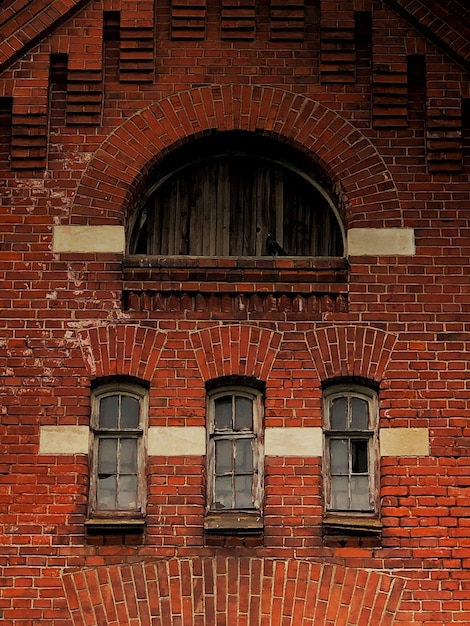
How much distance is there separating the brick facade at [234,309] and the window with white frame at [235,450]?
133mm

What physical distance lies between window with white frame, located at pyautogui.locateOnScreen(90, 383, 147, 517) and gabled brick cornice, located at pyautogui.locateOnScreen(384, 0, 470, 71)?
4492 mm

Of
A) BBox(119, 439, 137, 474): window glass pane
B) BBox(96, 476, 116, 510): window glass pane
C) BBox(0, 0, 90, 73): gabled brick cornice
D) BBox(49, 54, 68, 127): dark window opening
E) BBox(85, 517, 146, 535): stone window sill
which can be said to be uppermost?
BBox(0, 0, 90, 73): gabled brick cornice

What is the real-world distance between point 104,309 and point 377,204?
2.78m

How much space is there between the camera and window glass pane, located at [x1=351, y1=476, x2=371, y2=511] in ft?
38.2

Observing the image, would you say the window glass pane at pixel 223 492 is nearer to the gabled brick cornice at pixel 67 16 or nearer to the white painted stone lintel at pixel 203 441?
Result: the white painted stone lintel at pixel 203 441

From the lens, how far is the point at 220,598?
36.7 feet

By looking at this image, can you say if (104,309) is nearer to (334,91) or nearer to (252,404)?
(252,404)

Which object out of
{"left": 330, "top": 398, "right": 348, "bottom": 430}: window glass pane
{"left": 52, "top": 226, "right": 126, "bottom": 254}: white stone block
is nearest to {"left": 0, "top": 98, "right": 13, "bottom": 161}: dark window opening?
{"left": 52, "top": 226, "right": 126, "bottom": 254}: white stone block

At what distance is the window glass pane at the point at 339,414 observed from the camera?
11.9m

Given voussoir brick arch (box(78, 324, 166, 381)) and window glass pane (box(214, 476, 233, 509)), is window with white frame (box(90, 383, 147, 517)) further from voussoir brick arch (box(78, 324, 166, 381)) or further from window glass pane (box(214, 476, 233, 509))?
window glass pane (box(214, 476, 233, 509))

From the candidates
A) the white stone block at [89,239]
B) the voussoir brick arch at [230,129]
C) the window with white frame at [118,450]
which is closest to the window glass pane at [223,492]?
the window with white frame at [118,450]

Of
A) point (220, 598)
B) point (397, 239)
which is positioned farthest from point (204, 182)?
point (220, 598)

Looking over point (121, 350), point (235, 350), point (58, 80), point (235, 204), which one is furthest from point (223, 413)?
point (58, 80)

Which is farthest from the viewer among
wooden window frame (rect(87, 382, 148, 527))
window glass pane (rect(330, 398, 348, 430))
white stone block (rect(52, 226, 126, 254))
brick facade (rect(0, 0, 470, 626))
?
white stone block (rect(52, 226, 126, 254))
